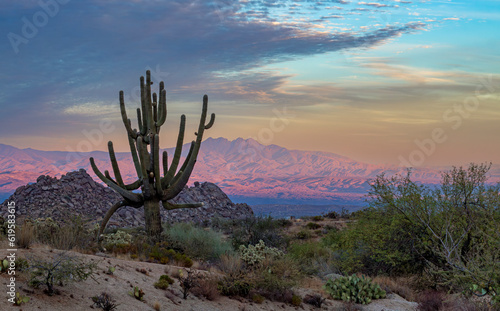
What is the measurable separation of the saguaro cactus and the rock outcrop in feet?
46.3

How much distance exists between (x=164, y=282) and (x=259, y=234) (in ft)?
38.4

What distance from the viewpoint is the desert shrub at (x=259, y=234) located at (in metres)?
22.5

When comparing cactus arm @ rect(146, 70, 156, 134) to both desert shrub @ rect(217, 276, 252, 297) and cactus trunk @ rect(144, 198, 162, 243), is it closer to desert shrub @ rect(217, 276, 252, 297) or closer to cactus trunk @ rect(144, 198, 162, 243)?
cactus trunk @ rect(144, 198, 162, 243)

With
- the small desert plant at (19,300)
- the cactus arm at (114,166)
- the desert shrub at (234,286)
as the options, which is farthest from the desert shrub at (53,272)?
the cactus arm at (114,166)

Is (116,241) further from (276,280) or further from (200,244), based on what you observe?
(276,280)

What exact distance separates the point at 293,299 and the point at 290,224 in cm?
2450

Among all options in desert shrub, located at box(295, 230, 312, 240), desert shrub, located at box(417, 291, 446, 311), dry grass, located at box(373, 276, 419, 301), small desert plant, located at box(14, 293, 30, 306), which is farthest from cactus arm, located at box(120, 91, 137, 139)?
desert shrub, located at box(295, 230, 312, 240)

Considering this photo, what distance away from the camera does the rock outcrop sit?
111 feet

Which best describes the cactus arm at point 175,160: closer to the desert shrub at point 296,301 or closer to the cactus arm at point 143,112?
the cactus arm at point 143,112

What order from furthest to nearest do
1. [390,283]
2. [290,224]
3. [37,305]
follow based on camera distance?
[290,224]
[390,283]
[37,305]

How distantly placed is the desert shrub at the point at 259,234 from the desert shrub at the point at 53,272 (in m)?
12.5

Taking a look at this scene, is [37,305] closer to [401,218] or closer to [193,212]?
[401,218]

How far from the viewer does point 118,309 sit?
9422 millimetres

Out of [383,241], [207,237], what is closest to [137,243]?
[207,237]
